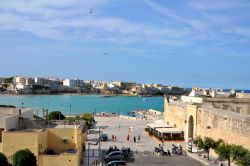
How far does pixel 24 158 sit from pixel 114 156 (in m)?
7.73

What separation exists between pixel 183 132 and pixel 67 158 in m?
17.7

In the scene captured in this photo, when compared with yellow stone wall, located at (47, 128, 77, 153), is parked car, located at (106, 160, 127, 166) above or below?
below

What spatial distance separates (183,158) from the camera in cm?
2769

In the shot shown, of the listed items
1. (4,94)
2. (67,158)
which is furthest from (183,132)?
(4,94)

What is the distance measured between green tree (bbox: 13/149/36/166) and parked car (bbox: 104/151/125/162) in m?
6.75

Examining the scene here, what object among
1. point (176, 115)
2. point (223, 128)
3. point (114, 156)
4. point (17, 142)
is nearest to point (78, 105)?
point (176, 115)

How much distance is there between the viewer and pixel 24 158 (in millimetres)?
19047

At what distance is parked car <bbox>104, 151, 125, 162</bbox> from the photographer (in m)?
25.5

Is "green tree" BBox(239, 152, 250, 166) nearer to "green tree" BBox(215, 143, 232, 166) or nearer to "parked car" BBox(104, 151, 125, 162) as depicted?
"green tree" BBox(215, 143, 232, 166)

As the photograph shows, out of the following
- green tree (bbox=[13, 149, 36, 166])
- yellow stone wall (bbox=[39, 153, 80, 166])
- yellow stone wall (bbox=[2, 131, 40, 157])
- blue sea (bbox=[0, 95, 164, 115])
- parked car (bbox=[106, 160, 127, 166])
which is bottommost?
blue sea (bbox=[0, 95, 164, 115])

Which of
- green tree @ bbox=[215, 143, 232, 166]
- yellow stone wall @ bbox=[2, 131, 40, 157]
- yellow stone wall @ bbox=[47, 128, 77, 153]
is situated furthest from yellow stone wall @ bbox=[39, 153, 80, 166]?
green tree @ bbox=[215, 143, 232, 166]

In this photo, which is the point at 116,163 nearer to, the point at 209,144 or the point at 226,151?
the point at 226,151

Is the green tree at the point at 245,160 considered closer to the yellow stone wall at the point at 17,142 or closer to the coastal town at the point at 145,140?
the coastal town at the point at 145,140

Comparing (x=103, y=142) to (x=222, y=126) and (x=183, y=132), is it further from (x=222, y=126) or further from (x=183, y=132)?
(x=222, y=126)
